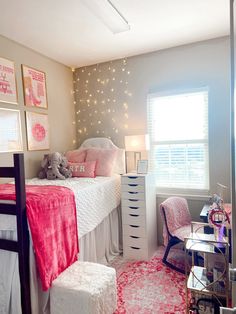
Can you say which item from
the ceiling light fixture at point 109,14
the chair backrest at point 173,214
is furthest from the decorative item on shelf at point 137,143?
the ceiling light fixture at point 109,14

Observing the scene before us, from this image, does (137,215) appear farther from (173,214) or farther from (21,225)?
(21,225)

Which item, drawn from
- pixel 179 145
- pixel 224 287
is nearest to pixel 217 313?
pixel 224 287

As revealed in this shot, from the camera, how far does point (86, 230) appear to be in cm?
236

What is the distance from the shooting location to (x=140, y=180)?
2.78 m

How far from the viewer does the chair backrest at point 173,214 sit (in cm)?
255

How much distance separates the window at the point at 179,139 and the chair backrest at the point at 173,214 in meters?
0.39

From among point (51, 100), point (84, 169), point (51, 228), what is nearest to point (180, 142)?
point (84, 169)

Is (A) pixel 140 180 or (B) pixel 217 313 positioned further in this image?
(A) pixel 140 180

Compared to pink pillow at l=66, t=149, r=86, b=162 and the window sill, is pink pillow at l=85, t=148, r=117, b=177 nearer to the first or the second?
pink pillow at l=66, t=149, r=86, b=162

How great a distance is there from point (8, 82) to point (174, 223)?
244 centimetres

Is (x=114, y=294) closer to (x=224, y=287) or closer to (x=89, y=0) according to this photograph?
(x=224, y=287)

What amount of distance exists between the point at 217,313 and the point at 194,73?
2.52 m

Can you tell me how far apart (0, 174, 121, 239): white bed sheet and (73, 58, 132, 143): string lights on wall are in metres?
0.88

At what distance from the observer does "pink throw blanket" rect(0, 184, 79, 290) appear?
5.48 feet
